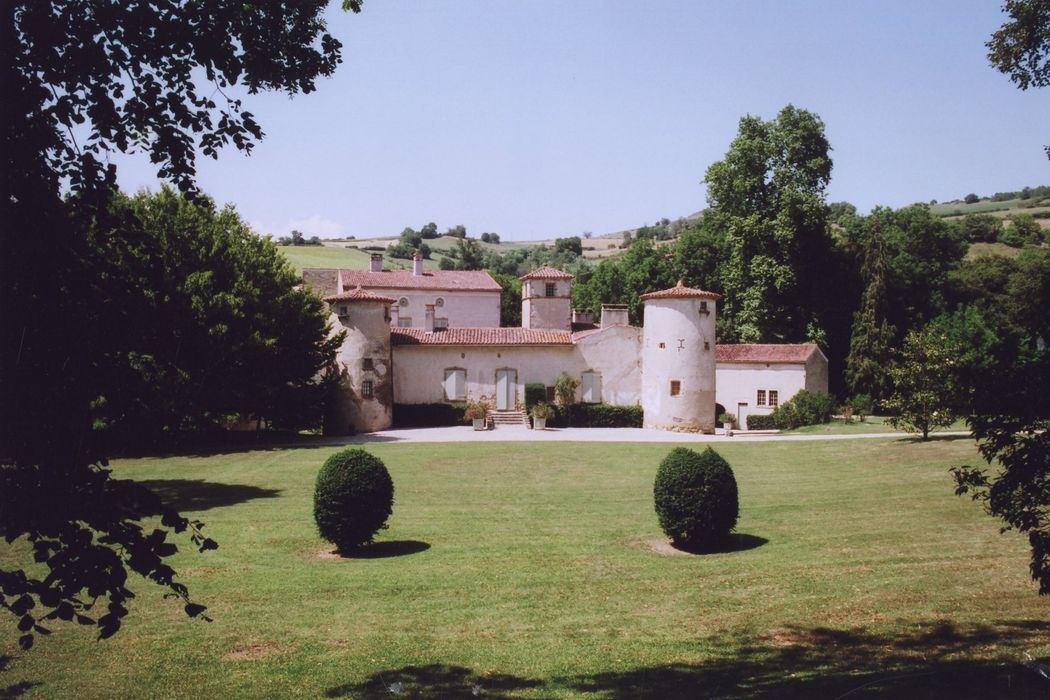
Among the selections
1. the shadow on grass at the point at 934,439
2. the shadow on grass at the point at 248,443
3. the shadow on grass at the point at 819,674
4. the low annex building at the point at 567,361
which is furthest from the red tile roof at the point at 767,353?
the shadow on grass at the point at 819,674

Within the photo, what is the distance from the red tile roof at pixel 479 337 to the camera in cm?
4119

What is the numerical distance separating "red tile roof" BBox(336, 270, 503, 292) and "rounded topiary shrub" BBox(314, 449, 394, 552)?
38083 mm

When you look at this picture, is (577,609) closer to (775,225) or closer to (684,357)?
(684,357)

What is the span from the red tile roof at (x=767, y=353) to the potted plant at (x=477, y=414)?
13.5 metres

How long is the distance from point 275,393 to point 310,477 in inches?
346

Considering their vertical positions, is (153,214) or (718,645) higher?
(153,214)

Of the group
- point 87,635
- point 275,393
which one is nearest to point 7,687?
point 87,635

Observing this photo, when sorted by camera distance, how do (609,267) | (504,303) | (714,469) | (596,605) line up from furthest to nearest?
1. (504,303)
2. (609,267)
3. (714,469)
4. (596,605)

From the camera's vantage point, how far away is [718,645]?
11.0 metres

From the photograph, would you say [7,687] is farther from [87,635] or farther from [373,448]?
[373,448]

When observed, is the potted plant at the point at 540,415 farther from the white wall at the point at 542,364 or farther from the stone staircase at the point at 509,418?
the white wall at the point at 542,364

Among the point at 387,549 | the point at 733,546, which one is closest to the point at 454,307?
the point at 387,549

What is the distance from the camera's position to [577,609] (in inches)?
502

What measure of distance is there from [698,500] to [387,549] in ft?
21.6
